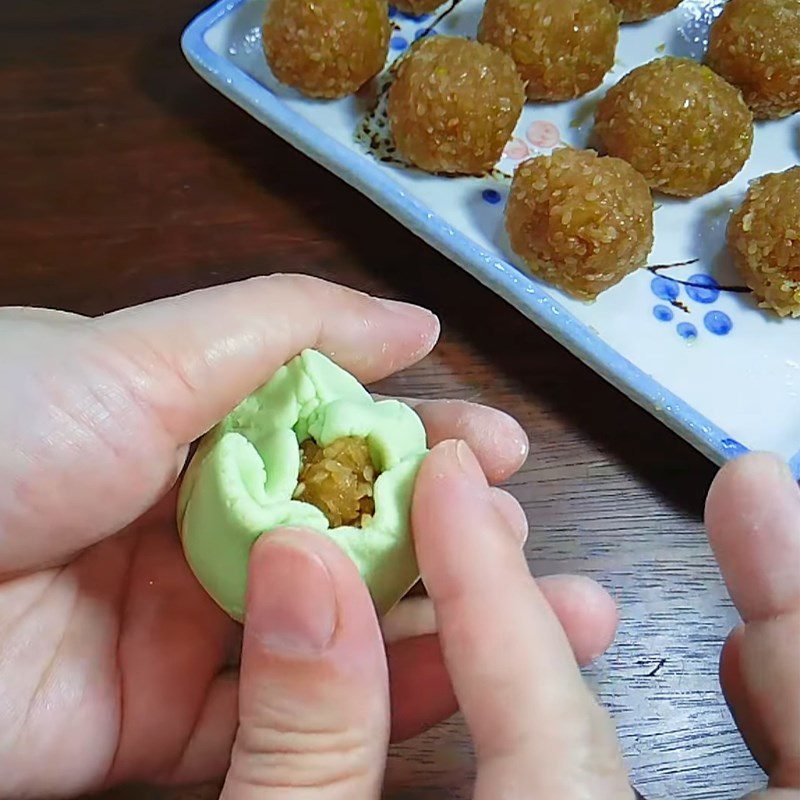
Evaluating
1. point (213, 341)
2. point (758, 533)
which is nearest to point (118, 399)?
point (213, 341)

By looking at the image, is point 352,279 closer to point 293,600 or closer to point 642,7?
point 642,7

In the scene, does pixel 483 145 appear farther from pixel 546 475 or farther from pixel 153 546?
pixel 153 546

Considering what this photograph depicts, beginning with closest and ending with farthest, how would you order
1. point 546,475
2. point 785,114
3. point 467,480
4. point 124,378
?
1. point 467,480
2. point 124,378
3. point 546,475
4. point 785,114

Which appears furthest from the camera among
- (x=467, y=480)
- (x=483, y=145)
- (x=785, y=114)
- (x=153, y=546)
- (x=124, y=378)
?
(x=785, y=114)

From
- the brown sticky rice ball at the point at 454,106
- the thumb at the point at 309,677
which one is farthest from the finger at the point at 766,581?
the brown sticky rice ball at the point at 454,106

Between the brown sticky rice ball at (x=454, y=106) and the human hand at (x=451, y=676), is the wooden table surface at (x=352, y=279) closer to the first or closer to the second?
the brown sticky rice ball at (x=454, y=106)

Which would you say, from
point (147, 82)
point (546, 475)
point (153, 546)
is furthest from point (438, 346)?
point (147, 82)

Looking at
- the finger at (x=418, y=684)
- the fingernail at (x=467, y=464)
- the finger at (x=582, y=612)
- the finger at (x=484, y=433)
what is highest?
the fingernail at (x=467, y=464)
